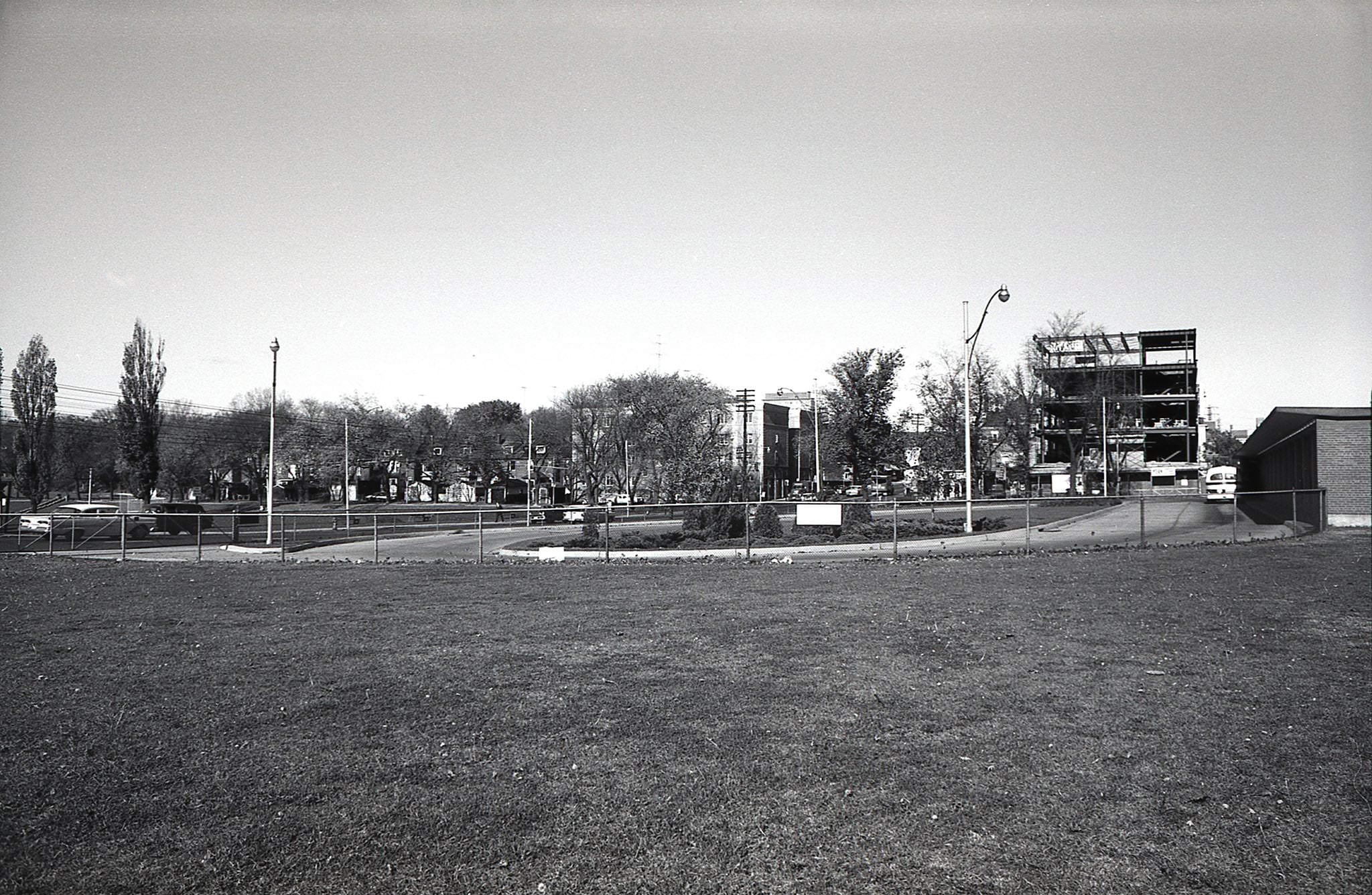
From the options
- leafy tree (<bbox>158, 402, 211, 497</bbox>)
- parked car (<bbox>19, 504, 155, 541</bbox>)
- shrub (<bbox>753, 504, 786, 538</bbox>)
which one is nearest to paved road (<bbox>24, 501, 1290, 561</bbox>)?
parked car (<bbox>19, 504, 155, 541</bbox>)

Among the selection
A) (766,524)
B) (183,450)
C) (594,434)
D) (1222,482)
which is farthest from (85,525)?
(1222,482)

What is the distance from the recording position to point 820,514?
91.5 ft

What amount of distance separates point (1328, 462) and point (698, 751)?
1064 inches

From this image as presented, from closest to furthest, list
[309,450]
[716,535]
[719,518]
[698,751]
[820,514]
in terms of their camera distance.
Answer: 1. [698,751]
2. [820,514]
3. [716,535]
4. [719,518]
5. [309,450]

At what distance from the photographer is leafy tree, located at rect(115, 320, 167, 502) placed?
190 ft

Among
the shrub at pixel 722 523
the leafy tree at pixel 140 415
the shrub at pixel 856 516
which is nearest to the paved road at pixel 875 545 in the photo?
the shrub at pixel 856 516

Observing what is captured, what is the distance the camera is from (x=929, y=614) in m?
11.8

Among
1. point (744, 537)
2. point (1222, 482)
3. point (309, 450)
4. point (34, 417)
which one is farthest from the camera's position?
point (309, 450)

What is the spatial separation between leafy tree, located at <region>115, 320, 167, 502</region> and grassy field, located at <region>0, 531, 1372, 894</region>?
52.2 m

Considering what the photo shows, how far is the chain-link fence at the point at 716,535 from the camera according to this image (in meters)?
24.5

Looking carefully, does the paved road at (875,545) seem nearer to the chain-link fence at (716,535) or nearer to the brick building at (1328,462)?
the chain-link fence at (716,535)

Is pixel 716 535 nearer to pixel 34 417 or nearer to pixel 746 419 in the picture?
pixel 746 419

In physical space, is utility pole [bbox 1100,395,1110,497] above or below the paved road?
above

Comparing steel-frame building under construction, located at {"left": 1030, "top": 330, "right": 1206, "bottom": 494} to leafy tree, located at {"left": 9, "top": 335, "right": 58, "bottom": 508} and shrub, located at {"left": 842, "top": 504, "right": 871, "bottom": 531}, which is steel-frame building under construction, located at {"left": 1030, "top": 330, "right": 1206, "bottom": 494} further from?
leafy tree, located at {"left": 9, "top": 335, "right": 58, "bottom": 508}
